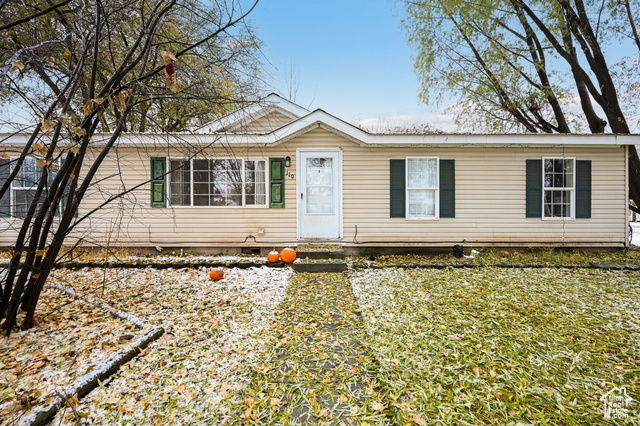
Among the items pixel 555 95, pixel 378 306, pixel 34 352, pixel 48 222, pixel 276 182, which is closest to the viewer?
pixel 34 352

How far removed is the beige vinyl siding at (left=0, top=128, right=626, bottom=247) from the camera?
21.7 feet

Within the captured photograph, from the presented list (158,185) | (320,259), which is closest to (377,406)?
(320,259)

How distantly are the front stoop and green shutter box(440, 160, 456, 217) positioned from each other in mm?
2823

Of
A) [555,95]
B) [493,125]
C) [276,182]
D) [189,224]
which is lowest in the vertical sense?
[189,224]

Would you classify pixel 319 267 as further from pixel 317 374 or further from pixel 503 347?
pixel 503 347

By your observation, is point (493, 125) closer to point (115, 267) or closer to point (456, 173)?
point (456, 173)

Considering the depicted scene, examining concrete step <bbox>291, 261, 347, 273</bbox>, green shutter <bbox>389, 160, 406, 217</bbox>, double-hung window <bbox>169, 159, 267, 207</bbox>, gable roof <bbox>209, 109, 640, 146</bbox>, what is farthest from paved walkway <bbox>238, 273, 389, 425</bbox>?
gable roof <bbox>209, 109, 640, 146</bbox>

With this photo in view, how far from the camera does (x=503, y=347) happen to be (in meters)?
2.48

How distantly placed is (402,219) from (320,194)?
6.97 feet

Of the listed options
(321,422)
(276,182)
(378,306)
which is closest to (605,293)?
(378,306)

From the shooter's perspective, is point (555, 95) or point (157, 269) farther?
point (555, 95)

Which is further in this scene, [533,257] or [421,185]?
[421,185]

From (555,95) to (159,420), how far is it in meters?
13.6

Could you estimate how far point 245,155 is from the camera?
21.8 ft
